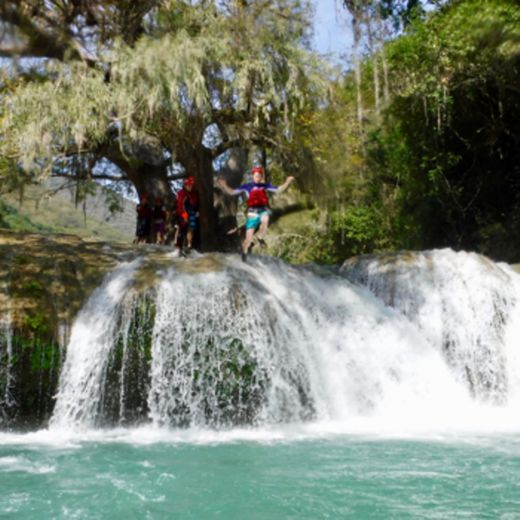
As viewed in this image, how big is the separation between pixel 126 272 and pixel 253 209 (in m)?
2.00

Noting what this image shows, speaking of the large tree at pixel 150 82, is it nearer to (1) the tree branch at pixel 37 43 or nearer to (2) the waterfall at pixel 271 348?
(1) the tree branch at pixel 37 43

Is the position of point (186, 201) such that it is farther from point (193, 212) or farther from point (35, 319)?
point (35, 319)

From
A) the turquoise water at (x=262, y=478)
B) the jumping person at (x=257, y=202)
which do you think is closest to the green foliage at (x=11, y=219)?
the jumping person at (x=257, y=202)

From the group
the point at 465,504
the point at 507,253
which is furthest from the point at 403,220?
the point at 465,504

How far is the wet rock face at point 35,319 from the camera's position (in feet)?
25.8

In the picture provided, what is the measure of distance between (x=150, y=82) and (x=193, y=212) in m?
2.37

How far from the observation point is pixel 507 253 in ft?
50.4

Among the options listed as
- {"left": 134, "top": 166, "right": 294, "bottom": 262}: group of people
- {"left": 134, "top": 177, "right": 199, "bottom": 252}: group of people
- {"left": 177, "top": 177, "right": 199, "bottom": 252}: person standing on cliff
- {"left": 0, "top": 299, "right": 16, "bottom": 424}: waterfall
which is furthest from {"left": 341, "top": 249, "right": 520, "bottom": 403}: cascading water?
{"left": 0, "top": 299, "right": 16, "bottom": 424}: waterfall

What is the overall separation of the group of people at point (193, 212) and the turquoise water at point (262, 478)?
359 centimetres

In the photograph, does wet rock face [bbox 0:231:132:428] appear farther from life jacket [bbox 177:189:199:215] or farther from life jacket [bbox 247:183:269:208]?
life jacket [bbox 247:183:269:208]

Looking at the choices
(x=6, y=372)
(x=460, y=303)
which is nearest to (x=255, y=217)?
(x=460, y=303)

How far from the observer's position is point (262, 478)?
510 centimetres

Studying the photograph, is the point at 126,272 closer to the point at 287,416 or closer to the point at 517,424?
the point at 287,416

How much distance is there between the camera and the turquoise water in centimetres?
428
